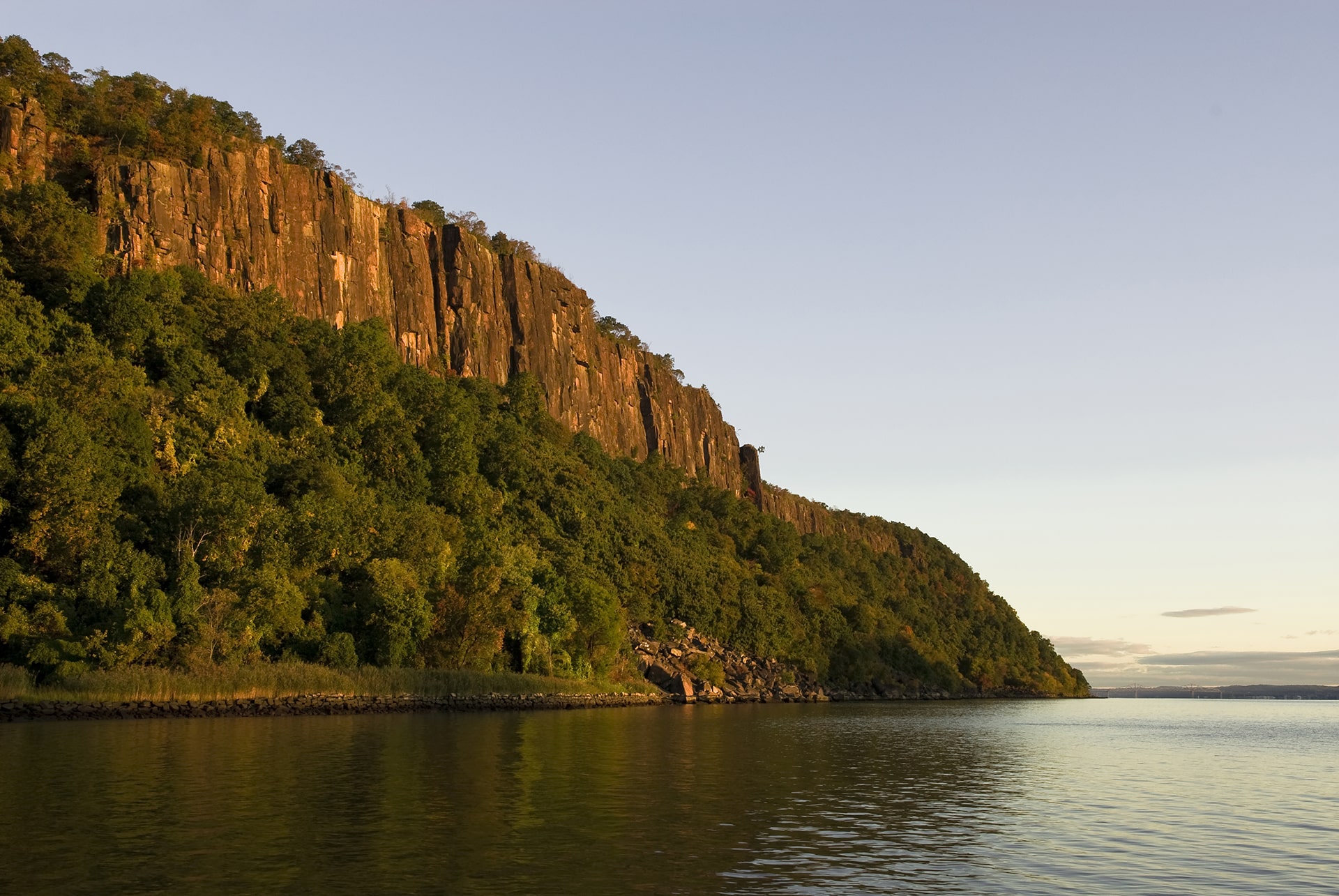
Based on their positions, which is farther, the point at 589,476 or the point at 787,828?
the point at 589,476

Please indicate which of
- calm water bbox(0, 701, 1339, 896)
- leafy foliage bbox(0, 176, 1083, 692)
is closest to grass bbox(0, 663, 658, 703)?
leafy foliage bbox(0, 176, 1083, 692)

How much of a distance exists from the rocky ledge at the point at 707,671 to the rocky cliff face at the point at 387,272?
42.5m

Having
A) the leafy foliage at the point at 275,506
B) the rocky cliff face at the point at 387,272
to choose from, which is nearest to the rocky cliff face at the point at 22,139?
the rocky cliff face at the point at 387,272

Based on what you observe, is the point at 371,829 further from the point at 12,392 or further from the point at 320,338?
the point at 320,338

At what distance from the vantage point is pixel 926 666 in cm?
17875

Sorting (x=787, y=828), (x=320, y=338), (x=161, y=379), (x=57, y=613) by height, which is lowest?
(x=787, y=828)

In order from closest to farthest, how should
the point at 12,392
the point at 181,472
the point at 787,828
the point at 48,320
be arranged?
the point at 787,828 → the point at 12,392 → the point at 181,472 → the point at 48,320

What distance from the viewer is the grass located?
53.1 m

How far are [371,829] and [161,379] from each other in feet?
226

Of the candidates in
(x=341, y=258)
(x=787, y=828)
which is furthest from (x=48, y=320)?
(x=787, y=828)

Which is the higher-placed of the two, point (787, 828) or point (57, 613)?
point (57, 613)

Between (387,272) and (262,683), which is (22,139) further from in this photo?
(262,683)

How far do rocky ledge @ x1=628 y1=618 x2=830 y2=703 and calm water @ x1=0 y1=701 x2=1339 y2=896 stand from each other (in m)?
58.8

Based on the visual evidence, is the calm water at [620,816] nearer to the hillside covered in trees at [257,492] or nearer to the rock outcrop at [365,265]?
the hillside covered in trees at [257,492]
